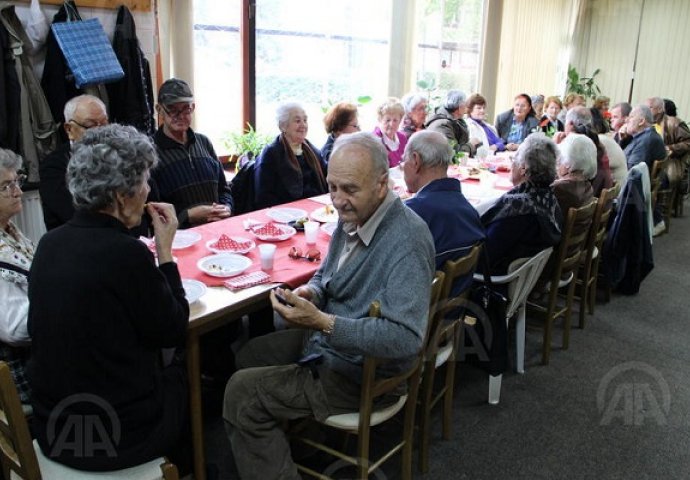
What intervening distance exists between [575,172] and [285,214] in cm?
150

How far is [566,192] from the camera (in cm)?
286

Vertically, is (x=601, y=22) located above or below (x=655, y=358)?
above

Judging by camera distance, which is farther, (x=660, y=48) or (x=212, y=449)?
(x=660, y=48)

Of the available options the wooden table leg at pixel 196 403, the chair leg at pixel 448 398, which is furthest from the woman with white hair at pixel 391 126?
the wooden table leg at pixel 196 403

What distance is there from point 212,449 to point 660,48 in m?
8.39

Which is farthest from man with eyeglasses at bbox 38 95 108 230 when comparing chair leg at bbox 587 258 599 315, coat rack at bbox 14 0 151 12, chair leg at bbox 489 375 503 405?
chair leg at bbox 587 258 599 315

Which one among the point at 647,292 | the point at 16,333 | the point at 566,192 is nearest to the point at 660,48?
the point at 647,292

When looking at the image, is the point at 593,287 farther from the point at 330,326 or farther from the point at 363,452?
the point at 330,326

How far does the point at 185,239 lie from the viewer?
2.33 meters

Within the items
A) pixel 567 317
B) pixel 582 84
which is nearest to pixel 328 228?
pixel 567 317

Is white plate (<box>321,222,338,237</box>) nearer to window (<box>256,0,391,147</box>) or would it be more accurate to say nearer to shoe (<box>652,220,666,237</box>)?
window (<box>256,0,391,147</box>)

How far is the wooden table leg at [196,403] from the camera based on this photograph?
1715 millimetres

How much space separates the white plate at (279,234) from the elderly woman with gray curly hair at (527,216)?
881 millimetres

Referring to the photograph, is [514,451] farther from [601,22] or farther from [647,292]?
[601,22]
